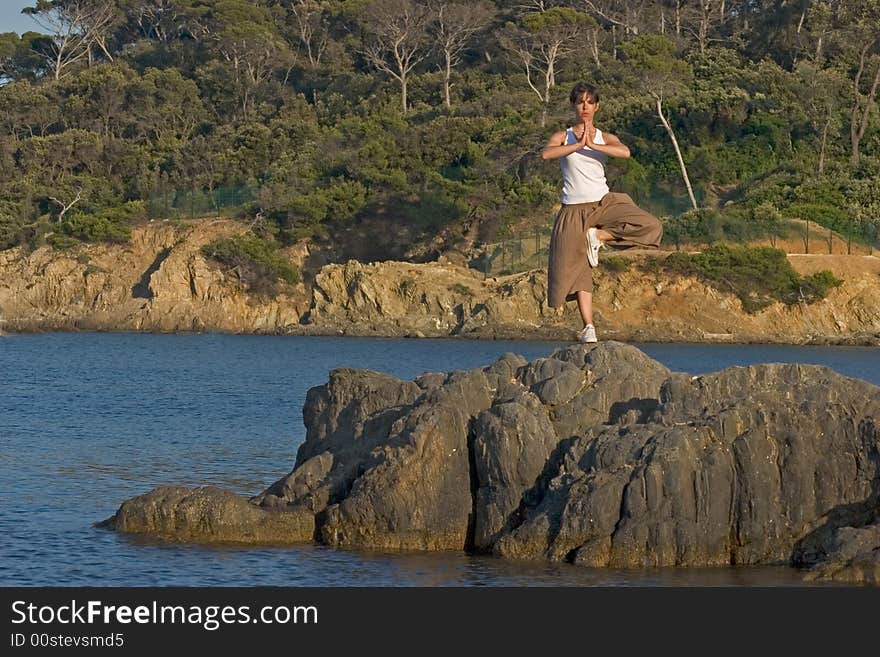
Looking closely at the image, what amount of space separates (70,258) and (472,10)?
1122 inches

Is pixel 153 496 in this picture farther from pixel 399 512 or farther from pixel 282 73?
pixel 282 73

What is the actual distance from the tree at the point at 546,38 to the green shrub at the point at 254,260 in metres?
18.4

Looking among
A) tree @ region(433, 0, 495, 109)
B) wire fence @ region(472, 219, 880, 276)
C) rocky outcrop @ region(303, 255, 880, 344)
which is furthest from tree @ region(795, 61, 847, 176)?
tree @ region(433, 0, 495, 109)

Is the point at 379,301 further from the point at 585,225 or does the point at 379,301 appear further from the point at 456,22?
the point at 585,225

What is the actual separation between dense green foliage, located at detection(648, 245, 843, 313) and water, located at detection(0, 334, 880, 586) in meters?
2.48

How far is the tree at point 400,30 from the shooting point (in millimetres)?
82750

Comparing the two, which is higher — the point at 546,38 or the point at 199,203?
the point at 546,38

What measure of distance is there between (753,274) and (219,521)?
43.2 metres

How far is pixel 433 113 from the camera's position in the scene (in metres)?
76.1

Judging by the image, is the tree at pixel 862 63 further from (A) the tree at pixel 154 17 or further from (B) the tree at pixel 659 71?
(A) the tree at pixel 154 17

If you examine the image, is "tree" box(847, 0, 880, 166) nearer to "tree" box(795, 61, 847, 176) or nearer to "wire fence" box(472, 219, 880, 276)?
"tree" box(795, 61, 847, 176)

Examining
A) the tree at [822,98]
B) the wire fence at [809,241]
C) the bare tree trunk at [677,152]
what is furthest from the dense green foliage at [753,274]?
the tree at [822,98]

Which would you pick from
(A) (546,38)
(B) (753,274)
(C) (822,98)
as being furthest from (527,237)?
(A) (546,38)

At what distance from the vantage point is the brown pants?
1423cm
